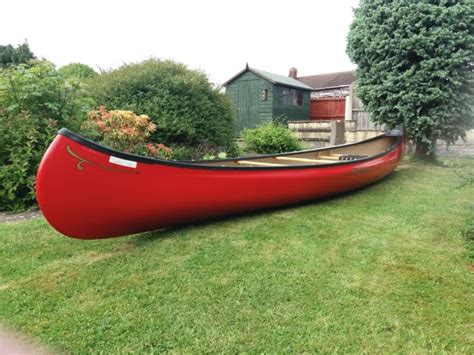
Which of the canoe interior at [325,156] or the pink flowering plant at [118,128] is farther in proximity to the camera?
the pink flowering plant at [118,128]

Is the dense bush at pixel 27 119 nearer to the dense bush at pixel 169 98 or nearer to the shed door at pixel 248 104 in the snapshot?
the dense bush at pixel 169 98

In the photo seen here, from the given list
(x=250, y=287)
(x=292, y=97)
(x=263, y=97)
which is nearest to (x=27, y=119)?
(x=250, y=287)

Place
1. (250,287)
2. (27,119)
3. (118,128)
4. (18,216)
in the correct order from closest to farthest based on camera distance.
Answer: (250,287)
(18,216)
(27,119)
(118,128)

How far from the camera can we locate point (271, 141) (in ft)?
27.7

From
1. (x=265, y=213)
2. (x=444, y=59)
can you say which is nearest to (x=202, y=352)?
(x=265, y=213)

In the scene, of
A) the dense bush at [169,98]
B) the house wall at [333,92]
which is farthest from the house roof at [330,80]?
the dense bush at [169,98]

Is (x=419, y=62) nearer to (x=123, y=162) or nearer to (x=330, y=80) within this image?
(x=123, y=162)

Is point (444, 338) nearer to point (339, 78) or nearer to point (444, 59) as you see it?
point (444, 59)

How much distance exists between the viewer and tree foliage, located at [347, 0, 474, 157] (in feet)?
19.3

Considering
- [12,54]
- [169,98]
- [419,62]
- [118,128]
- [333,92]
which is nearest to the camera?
[118,128]

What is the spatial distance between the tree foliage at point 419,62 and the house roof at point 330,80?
51.9 feet

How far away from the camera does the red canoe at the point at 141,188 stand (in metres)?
2.27

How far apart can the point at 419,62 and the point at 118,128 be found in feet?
19.1

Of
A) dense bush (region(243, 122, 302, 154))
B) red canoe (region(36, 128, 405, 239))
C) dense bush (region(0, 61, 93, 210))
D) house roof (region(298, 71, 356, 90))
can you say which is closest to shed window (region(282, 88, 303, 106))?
house roof (region(298, 71, 356, 90))
